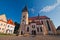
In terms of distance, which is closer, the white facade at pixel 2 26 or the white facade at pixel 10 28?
the white facade at pixel 2 26

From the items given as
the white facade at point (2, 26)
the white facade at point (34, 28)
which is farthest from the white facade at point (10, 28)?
the white facade at point (34, 28)

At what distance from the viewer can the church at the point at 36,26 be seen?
17000 millimetres

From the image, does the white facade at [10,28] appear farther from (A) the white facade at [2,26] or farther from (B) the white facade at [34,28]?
(B) the white facade at [34,28]

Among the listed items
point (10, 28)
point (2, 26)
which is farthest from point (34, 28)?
point (2, 26)

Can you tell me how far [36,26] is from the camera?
Result: 17156mm

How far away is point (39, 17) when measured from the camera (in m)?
19.1

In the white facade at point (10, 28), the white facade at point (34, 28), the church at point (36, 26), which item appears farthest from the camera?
the white facade at point (10, 28)

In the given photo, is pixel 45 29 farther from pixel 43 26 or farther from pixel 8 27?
pixel 8 27

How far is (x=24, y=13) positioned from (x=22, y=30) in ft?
10.0

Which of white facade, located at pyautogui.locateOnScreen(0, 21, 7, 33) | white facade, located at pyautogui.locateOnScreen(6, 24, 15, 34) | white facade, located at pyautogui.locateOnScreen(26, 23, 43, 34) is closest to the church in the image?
white facade, located at pyautogui.locateOnScreen(26, 23, 43, 34)

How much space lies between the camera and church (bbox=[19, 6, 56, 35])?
55.8 ft

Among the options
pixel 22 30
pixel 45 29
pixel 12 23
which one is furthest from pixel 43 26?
pixel 12 23

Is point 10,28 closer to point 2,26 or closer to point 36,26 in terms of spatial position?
point 2,26

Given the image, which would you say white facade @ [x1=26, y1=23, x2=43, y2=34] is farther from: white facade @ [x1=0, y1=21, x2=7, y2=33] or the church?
white facade @ [x1=0, y1=21, x2=7, y2=33]
